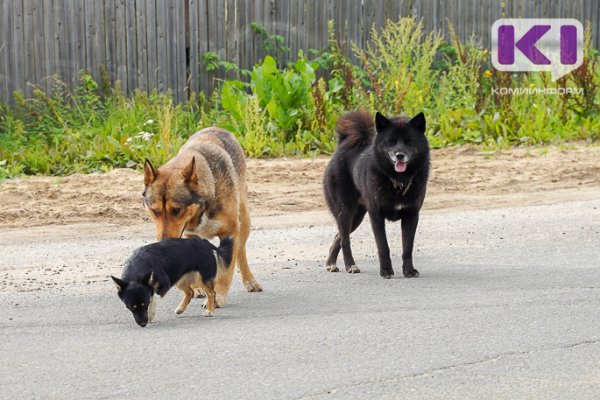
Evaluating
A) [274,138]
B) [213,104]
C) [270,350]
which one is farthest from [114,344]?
[213,104]

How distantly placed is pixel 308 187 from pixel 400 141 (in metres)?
4.36

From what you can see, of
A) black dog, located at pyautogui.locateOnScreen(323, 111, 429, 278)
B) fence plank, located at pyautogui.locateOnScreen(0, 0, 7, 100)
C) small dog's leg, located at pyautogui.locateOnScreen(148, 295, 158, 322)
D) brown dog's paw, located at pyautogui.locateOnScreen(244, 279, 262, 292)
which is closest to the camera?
small dog's leg, located at pyautogui.locateOnScreen(148, 295, 158, 322)

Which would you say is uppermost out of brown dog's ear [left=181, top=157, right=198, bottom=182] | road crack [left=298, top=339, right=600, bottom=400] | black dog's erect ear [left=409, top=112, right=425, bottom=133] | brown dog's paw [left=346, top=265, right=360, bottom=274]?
black dog's erect ear [left=409, top=112, right=425, bottom=133]

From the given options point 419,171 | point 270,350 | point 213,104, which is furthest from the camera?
point 213,104

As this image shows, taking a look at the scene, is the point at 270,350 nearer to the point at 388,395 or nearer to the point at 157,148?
the point at 388,395

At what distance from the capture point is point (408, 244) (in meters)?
8.38

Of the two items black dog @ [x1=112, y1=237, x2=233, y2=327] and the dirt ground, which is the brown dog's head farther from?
the dirt ground

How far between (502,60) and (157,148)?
23.2ft

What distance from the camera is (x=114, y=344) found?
6.33 m

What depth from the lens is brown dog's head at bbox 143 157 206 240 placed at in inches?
282

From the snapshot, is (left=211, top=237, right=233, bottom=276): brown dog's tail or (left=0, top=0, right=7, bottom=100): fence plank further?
(left=0, top=0, right=7, bottom=100): fence plank

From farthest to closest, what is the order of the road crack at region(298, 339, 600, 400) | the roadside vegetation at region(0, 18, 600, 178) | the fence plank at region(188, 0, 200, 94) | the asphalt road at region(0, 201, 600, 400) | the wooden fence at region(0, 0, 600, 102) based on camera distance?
the fence plank at region(188, 0, 200, 94) → the wooden fence at region(0, 0, 600, 102) → the roadside vegetation at region(0, 18, 600, 178) → the asphalt road at region(0, 201, 600, 400) → the road crack at region(298, 339, 600, 400)

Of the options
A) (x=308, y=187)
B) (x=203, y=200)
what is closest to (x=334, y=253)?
(x=203, y=200)

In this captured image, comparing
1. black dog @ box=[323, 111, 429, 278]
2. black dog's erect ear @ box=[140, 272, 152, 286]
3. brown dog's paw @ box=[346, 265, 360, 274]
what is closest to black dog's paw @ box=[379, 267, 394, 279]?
black dog @ box=[323, 111, 429, 278]
